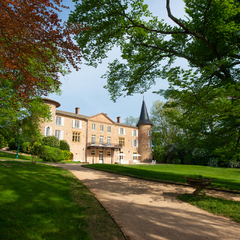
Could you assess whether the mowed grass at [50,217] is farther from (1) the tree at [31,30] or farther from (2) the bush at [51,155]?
(2) the bush at [51,155]

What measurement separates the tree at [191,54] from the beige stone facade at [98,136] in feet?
57.4

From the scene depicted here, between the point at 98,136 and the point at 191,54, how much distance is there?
24.0 m

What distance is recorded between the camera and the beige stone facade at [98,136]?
85.9ft

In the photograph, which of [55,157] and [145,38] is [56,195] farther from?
[55,157]

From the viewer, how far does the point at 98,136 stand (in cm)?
3080

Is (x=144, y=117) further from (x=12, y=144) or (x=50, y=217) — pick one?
(x=50, y=217)

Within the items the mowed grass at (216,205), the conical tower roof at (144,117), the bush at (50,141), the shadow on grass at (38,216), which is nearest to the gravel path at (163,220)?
the mowed grass at (216,205)

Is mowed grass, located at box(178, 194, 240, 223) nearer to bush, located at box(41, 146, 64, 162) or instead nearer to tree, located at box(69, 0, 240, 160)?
tree, located at box(69, 0, 240, 160)

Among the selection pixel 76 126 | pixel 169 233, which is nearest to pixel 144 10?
pixel 169 233

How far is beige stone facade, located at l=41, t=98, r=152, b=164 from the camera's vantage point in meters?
26.2

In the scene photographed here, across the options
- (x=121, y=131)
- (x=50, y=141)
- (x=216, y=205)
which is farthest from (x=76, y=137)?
(x=216, y=205)

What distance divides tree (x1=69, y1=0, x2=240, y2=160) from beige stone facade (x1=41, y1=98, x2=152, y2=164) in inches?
688

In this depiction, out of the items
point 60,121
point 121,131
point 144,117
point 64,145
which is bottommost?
point 64,145

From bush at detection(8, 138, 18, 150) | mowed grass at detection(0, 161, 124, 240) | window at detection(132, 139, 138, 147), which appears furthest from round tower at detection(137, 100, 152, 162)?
mowed grass at detection(0, 161, 124, 240)
